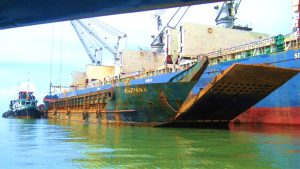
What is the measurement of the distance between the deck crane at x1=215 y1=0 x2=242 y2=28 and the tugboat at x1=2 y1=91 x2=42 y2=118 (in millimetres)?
27832

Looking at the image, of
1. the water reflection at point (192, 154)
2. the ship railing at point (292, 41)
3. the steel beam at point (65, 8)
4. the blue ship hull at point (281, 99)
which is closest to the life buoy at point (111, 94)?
the blue ship hull at point (281, 99)

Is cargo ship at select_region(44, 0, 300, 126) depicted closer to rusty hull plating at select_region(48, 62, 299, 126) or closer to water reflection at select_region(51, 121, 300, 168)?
A: rusty hull plating at select_region(48, 62, 299, 126)

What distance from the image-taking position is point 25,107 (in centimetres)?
5316

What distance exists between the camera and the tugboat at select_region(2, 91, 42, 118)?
5191 cm

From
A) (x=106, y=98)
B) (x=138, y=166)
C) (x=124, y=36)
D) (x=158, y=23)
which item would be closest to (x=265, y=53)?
(x=106, y=98)

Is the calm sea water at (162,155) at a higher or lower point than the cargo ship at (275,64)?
lower

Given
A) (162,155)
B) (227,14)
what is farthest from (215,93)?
(227,14)

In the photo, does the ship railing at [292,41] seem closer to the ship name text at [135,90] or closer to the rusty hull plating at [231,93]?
the rusty hull plating at [231,93]

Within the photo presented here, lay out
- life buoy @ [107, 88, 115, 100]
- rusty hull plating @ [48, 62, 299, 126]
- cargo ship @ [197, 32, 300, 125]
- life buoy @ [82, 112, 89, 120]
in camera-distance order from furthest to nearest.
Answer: life buoy @ [82, 112, 89, 120]
life buoy @ [107, 88, 115, 100]
cargo ship @ [197, 32, 300, 125]
rusty hull plating @ [48, 62, 299, 126]

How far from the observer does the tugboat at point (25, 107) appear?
51909 mm

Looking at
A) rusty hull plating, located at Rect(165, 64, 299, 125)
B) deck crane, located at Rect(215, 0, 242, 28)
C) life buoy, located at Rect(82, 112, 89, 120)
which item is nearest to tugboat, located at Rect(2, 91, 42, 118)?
life buoy, located at Rect(82, 112, 89, 120)

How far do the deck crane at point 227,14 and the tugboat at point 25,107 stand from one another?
2783cm

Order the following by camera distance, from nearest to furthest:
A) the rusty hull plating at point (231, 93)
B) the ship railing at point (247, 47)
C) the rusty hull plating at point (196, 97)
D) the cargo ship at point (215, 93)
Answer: the rusty hull plating at point (231, 93), the rusty hull plating at point (196, 97), the cargo ship at point (215, 93), the ship railing at point (247, 47)

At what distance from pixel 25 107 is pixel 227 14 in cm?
3092
